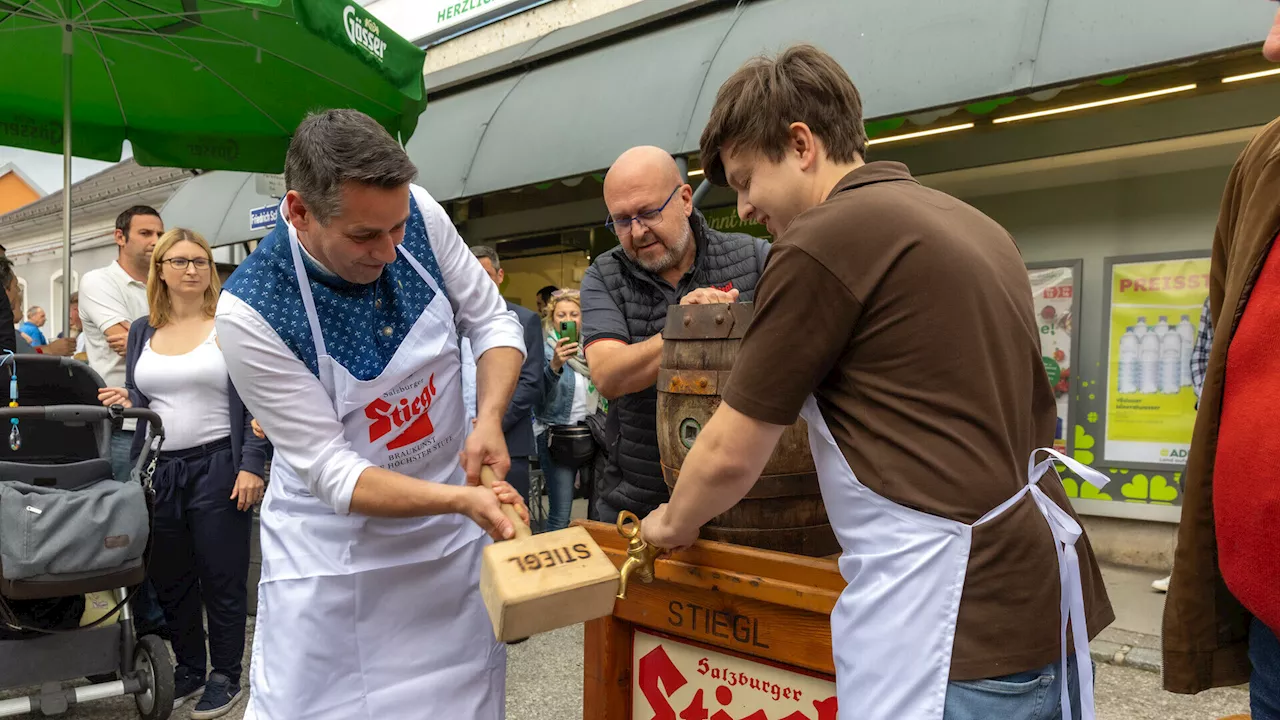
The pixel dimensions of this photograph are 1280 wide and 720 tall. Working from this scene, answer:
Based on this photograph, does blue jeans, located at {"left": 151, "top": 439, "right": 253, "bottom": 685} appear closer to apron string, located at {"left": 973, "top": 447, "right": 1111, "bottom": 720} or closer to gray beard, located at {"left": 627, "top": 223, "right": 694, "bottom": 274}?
gray beard, located at {"left": 627, "top": 223, "right": 694, "bottom": 274}

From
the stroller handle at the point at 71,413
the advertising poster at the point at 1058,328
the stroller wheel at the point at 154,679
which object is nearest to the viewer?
the stroller handle at the point at 71,413

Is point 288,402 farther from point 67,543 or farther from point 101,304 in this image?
point 101,304

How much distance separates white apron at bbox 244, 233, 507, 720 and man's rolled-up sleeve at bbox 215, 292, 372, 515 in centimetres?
7

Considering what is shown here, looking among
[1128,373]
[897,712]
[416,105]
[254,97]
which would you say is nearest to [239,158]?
[254,97]

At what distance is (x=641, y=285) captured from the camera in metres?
2.47

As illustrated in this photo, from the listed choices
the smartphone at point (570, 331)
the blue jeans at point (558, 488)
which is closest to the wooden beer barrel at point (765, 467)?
the smartphone at point (570, 331)

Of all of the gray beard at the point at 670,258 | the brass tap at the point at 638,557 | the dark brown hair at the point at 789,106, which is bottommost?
the brass tap at the point at 638,557

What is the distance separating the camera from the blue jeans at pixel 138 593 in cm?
360

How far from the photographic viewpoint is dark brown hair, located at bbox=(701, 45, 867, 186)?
142 cm

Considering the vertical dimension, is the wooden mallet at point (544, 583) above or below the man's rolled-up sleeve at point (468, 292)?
below

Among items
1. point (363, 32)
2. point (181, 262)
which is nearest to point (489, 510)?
point (181, 262)

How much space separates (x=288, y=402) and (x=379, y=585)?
0.46m

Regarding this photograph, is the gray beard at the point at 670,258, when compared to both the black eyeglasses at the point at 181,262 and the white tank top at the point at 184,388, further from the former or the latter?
the black eyeglasses at the point at 181,262

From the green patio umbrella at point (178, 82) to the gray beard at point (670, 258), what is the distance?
86.8 inches
